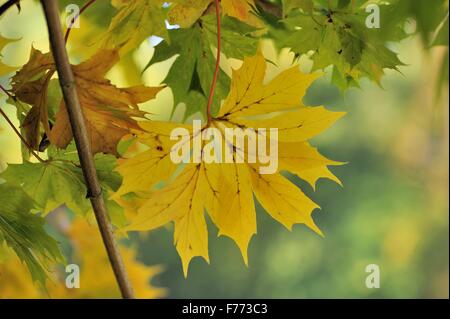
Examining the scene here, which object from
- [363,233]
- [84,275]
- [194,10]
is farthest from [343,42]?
[363,233]

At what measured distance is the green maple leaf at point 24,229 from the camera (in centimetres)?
45

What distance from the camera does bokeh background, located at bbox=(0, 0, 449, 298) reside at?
16.6 feet

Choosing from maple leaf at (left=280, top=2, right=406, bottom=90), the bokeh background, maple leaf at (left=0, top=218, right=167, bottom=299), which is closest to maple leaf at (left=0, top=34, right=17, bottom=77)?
maple leaf at (left=280, top=2, right=406, bottom=90)

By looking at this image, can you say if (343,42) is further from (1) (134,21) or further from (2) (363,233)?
(2) (363,233)

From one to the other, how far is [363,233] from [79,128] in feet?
16.3

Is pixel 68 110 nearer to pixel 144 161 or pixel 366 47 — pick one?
pixel 144 161

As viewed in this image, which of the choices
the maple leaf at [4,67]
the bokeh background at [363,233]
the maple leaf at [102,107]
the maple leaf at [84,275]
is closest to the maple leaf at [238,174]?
the maple leaf at [102,107]

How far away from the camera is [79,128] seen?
36cm

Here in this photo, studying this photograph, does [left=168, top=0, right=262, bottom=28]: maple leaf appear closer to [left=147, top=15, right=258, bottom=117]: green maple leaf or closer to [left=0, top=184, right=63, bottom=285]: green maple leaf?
[left=147, top=15, right=258, bottom=117]: green maple leaf

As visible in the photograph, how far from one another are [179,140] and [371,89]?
5.02 meters

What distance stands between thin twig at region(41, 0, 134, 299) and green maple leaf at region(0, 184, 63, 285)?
0.08 metres

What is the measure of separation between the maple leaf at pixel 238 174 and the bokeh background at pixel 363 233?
4460 mm

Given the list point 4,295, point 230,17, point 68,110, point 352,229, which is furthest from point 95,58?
point 352,229

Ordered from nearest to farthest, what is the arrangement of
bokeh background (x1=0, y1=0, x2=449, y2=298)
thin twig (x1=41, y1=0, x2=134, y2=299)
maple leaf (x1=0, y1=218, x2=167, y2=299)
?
thin twig (x1=41, y1=0, x2=134, y2=299) < maple leaf (x1=0, y1=218, x2=167, y2=299) < bokeh background (x1=0, y1=0, x2=449, y2=298)
